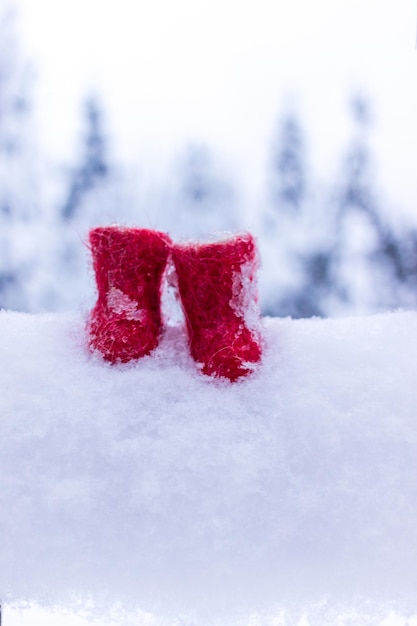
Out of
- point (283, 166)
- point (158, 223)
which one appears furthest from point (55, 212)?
point (283, 166)

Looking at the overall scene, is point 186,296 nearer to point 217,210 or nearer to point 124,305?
point 124,305

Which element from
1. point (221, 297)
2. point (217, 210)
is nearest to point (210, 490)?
point (221, 297)

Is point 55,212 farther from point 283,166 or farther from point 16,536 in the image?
point 16,536

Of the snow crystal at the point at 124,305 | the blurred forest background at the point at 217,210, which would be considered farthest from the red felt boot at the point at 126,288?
the blurred forest background at the point at 217,210

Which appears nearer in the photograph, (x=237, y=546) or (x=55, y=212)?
(x=237, y=546)

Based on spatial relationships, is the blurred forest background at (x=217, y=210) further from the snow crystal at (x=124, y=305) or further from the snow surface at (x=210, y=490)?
the snow surface at (x=210, y=490)

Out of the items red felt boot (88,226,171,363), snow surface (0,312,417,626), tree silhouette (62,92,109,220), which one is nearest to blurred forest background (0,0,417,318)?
tree silhouette (62,92,109,220)
